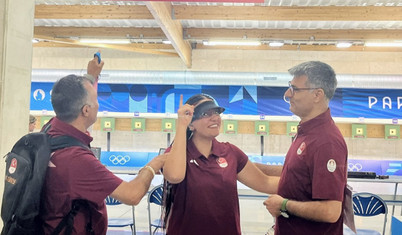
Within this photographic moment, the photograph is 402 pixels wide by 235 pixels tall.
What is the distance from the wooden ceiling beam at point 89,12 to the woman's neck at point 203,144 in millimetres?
4586

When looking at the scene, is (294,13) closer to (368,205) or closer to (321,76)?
(368,205)

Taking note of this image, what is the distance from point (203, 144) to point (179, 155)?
0.79 ft

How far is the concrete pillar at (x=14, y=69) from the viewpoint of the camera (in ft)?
7.02

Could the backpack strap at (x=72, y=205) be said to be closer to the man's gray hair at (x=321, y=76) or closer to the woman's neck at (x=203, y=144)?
the woman's neck at (x=203, y=144)

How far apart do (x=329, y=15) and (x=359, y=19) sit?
0.50 m

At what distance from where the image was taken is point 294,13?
17.9 ft

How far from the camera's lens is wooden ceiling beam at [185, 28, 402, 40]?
653cm

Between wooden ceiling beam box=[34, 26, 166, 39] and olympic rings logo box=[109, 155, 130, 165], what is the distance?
2971 mm

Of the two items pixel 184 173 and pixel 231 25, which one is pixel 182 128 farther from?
pixel 231 25

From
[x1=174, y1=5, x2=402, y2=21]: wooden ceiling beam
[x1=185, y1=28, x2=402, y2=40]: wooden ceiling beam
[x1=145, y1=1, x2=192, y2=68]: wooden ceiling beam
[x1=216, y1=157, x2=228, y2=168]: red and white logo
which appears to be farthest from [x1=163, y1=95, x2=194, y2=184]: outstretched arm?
[x1=185, y1=28, x2=402, y2=40]: wooden ceiling beam

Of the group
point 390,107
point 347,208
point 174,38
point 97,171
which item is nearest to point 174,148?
point 97,171

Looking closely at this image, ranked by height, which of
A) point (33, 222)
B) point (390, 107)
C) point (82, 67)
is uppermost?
point (82, 67)

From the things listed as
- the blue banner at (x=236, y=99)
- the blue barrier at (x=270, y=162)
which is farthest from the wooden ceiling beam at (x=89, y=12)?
the blue barrier at (x=270, y=162)

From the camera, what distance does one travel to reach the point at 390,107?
751cm
